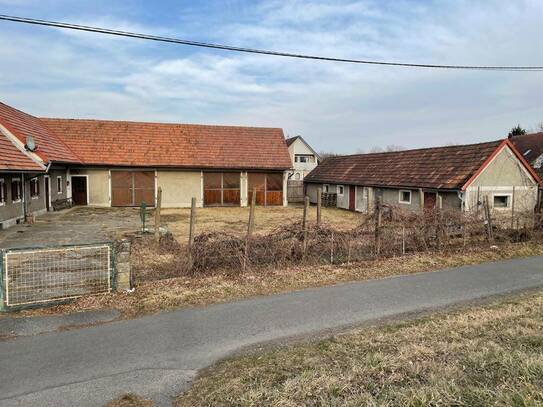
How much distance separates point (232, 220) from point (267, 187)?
29.3 feet

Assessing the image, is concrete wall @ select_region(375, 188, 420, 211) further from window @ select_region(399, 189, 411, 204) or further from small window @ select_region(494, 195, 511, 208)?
small window @ select_region(494, 195, 511, 208)

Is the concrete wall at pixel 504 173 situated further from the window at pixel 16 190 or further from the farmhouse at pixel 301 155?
the farmhouse at pixel 301 155

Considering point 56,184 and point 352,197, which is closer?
point 56,184

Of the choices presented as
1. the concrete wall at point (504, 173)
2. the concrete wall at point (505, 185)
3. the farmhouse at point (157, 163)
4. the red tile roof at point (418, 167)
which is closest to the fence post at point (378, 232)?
the concrete wall at point (505, 185)

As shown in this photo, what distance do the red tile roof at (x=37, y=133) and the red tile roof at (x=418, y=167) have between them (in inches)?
749

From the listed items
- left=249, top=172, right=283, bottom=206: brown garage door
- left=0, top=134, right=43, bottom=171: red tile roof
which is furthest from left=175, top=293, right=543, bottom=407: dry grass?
left=249, top=172, right=283, bottom=206: brown garage door

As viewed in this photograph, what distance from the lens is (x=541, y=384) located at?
4027mm

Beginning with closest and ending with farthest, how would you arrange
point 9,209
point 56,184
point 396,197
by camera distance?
point 9,209, point 396,197, point 56,184

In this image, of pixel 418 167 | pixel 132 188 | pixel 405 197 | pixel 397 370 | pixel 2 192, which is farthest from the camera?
pixel 132 188

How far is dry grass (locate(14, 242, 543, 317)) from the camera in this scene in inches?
293

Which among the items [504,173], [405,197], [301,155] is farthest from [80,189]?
[301,155]

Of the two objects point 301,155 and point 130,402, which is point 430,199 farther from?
point 301,155

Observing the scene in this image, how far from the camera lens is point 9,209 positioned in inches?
649

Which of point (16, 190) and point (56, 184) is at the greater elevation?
point (56, 184)
